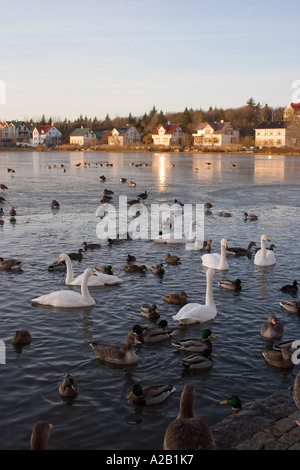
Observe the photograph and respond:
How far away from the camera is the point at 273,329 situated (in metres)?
10.2

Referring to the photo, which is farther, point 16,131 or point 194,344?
point 16,131

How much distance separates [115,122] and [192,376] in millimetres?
193471

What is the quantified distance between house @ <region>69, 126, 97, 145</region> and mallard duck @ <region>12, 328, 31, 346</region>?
155 metres

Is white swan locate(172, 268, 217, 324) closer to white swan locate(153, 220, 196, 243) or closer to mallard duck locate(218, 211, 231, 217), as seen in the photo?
white swan locate(153, 220, 196, 243)

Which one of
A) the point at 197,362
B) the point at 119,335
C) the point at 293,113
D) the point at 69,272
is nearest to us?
the point at 197,362

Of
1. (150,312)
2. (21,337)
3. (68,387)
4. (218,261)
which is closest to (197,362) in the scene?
(68,387)

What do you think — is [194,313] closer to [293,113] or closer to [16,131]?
[293,113]

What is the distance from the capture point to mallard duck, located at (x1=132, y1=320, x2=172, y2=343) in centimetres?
1009

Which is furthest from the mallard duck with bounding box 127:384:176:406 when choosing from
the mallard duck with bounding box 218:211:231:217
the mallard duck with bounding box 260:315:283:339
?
the mallard duck with bounding box 218:211:231:217

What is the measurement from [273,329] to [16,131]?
168 meters

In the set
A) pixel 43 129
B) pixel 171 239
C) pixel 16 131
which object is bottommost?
pixel 171 239

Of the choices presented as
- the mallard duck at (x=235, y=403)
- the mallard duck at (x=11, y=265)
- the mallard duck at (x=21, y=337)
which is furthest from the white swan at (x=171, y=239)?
the mallard duck at (x=235, y=403)
